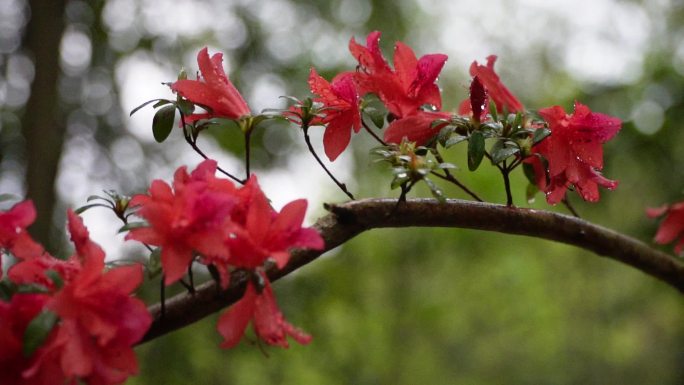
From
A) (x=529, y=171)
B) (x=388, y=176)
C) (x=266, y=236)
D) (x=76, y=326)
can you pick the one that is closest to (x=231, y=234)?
(x=266, y=236)

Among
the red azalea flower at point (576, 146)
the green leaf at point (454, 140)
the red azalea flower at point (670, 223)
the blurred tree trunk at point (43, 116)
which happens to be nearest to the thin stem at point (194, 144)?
the green leaf at point (454, 140)

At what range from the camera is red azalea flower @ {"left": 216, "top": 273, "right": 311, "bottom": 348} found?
1.94ft

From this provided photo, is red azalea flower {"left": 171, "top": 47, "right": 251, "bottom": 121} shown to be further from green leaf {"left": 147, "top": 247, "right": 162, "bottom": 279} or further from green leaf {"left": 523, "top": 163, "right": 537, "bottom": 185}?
green leaf {"left": 523, "top": 163, "right": 537, "bottom": 185}

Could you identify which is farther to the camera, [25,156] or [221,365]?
[221,365]

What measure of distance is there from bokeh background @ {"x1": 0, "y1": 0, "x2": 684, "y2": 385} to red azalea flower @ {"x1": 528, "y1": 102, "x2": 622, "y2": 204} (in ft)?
3.76

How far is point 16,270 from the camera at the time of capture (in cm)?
60

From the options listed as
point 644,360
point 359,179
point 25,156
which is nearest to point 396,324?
point 359,179

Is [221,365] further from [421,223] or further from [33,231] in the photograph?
[421,223]

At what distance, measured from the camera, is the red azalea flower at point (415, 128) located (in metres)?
0.78

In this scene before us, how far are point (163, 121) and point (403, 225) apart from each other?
10.1 inches

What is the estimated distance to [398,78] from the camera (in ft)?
2.62

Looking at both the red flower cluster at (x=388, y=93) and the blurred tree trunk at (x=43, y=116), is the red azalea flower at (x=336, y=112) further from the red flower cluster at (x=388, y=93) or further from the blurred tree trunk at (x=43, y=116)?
the blurred tree trunk at (x=43, y=116)

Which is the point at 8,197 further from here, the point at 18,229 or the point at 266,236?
the point at 266,236

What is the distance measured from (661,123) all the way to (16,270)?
98.7 inches
